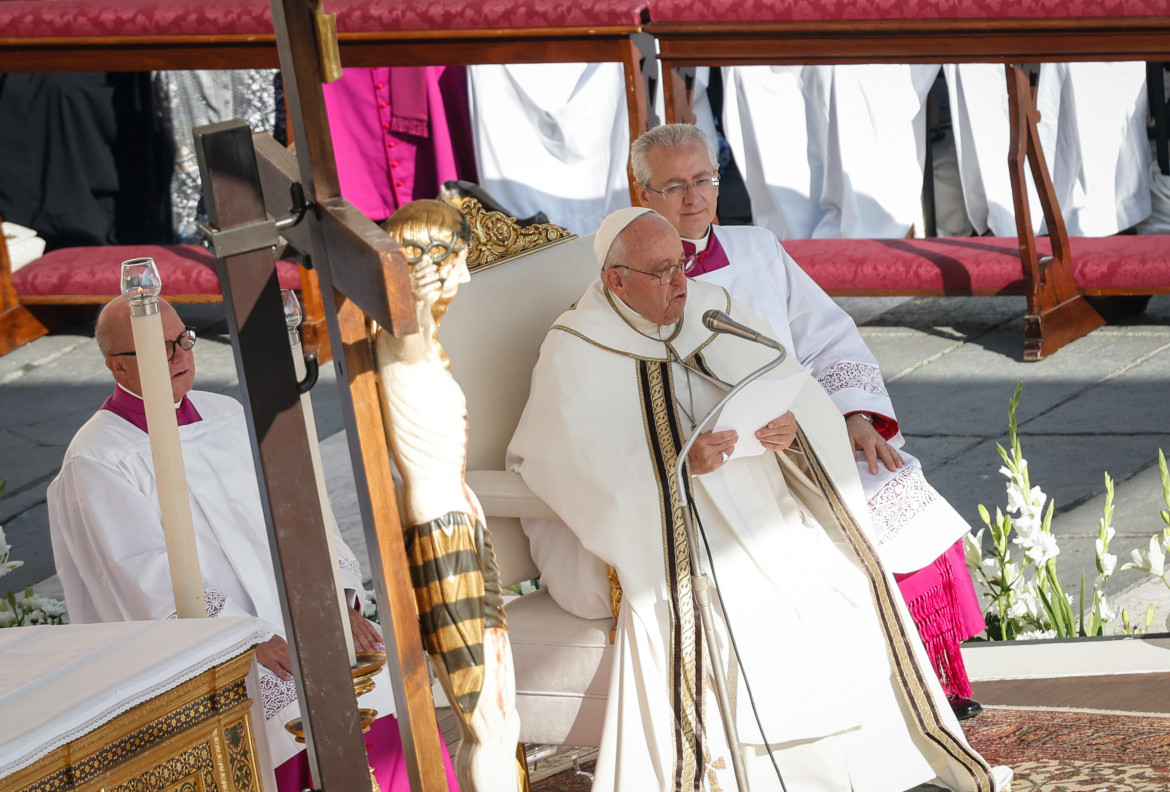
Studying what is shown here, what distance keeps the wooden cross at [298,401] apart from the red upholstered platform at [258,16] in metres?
3.83

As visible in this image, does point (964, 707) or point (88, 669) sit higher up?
point (88, 669)

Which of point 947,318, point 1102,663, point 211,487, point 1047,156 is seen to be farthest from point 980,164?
point 211,487

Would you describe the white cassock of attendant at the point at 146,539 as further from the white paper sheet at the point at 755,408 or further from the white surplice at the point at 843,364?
the white surplice at the point at 843,364

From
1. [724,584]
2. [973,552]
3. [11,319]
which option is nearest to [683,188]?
[724,584]

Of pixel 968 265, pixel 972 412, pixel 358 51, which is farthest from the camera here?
pixel 968 265

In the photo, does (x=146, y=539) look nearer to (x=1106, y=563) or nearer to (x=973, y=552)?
(x=973, y=552)

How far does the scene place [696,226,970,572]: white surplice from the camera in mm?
3441

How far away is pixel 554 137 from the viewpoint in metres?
7.41

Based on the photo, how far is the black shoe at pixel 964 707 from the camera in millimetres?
3562

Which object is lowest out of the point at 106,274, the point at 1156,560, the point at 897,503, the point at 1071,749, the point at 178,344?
the point at 1071,749

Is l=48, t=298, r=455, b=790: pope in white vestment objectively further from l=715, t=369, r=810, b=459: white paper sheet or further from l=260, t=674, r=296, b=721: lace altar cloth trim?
l=715, t=369, r=810, b=459: white paper sheet

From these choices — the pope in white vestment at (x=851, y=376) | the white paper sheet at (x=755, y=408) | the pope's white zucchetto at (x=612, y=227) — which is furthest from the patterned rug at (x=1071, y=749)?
the pope's white zucchetto at (x=612, y=227)

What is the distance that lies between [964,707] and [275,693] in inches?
63.3

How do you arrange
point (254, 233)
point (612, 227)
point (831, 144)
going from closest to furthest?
point (254, 233) < point (612, 227) < point (831, 144)
